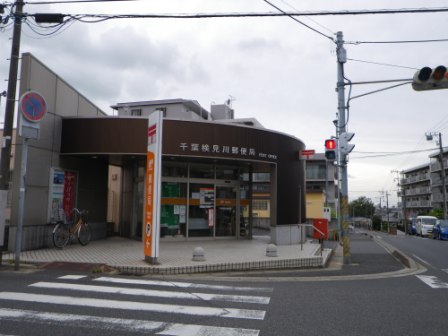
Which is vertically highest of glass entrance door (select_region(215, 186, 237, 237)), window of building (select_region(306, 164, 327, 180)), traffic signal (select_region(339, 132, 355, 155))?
window of building (select_region(306, 164, 327, 180))

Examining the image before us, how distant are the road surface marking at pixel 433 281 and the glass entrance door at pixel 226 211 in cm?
812

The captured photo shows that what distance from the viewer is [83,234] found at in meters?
13.5

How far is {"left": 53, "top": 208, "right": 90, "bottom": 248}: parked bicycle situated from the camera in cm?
1227

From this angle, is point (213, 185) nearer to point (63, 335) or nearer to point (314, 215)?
point (63, 335)

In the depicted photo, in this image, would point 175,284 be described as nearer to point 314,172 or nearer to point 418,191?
point 314,172

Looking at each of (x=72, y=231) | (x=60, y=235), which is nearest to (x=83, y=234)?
(x=72, y=231)

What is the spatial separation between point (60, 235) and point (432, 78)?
11354 millimetres

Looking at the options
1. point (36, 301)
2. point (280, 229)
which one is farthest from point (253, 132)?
point (36, 301)

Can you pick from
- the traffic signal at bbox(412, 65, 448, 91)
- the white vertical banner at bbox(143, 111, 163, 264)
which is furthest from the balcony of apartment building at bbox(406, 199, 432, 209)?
the white vertical banner at bbox(143, 111, 163, 264)

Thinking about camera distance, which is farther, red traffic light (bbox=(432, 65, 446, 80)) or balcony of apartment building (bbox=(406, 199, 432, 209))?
balcony of apartment building (bbox=(406, 199, 432, 209))

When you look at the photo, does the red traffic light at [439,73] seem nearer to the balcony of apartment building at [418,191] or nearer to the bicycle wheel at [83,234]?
the bicycle wheel at [83,234]

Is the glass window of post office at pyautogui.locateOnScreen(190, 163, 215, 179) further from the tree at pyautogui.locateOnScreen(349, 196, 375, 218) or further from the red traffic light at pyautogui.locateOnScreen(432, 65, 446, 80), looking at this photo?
the tree at pyautogui.locateOnScreen(349, 196, 375, 218)

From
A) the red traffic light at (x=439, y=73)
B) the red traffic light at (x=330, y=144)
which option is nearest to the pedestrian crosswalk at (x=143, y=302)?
the red traffic light at (x=439, y=73)

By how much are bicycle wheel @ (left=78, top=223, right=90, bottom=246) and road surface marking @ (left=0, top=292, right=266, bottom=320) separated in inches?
272
